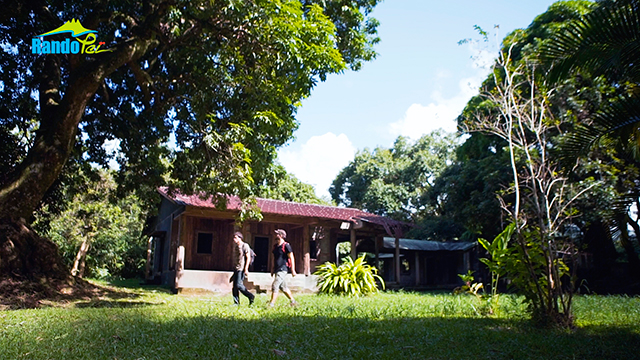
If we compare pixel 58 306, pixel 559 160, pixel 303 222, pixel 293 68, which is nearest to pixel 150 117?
pixel 293 68

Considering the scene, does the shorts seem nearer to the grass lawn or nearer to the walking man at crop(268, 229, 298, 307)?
the walking man at crop(268, 229, 298, 307)

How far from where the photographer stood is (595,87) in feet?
49.6

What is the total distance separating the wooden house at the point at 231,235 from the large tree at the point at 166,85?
4088mm

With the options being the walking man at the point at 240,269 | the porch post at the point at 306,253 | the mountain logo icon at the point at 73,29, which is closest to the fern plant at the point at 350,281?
the porch post at the point at 306,253

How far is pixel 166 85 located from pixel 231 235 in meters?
9.51

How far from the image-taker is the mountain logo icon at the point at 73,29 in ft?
36.5

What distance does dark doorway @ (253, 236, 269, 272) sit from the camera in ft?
71.3

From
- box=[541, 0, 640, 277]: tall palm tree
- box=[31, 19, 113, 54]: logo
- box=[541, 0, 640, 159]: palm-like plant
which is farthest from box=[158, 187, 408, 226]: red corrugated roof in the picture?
box=[541, 0, 640, 159]: palm-like plant

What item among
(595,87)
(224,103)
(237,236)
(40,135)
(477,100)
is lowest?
(237,236)

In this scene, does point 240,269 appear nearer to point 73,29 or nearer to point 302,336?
point 302,336

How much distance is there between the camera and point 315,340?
5.91 m

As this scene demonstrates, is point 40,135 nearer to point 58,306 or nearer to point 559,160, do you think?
point 58,306

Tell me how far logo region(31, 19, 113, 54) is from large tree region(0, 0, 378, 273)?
0.11 meters

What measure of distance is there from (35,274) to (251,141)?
576 centimetres
